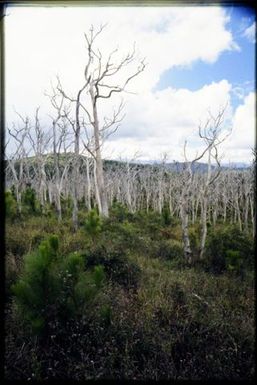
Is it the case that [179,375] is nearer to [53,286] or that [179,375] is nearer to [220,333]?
[220,333]

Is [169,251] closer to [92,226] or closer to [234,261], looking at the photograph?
[234,261]

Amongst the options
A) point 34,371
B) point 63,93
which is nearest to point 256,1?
point 34,371

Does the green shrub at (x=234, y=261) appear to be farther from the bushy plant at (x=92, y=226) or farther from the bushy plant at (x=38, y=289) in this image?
the bushy plant at (x=38, y=289)

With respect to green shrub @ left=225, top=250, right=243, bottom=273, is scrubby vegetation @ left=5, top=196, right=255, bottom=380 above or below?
above

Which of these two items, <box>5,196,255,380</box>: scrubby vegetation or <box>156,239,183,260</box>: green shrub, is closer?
<box>5,196,255,380</box>: scrubby vegetation

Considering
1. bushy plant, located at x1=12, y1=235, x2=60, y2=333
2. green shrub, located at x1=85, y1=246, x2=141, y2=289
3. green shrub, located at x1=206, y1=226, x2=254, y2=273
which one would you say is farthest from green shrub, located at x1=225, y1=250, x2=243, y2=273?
bushy plant, located at x1=12, y1=235, x2=60, y2=333

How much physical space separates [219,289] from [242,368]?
298 centimetres

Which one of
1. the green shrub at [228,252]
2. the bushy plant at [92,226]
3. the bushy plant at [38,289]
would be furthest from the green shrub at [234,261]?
the bushy plant at [38,289]

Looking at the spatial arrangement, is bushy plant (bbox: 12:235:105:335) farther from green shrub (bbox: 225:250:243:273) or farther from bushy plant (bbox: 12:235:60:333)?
green shrub (bbox: 225:250:243:273)

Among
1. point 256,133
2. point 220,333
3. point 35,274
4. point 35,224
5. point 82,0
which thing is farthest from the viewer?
point 35,224

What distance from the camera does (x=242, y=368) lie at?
120 inches

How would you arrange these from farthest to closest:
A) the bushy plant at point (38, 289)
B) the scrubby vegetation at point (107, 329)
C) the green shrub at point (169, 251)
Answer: the green shrub at point (169, 251), the bushy plant at point (38, 289), the scrubby vegetation at point (107, 329)

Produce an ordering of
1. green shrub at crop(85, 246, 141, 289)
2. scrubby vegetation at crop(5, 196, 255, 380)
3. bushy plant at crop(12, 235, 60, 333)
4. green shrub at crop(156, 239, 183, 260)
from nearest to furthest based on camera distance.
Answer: scrubby vegetation at crop(5, 196, 255, 380)
bushy plant at crop(12, 235, 60, 333)
green shrub at crop(85, 246, 141, 289)
green shrub at crop(156, 239, 183, 260)

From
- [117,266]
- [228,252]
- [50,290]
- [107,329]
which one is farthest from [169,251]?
[50,290]
